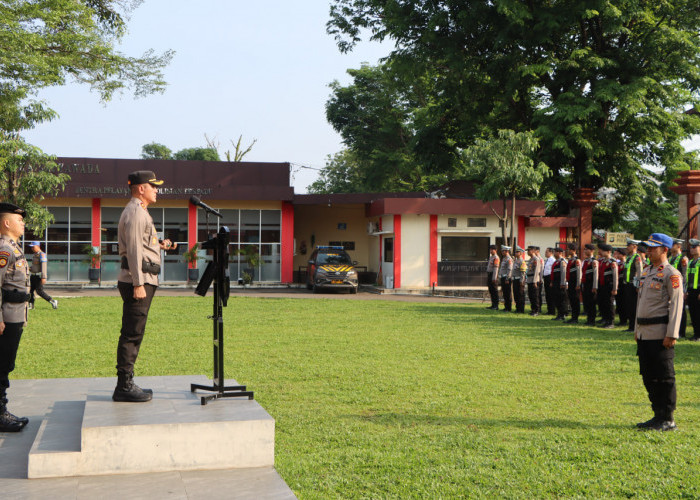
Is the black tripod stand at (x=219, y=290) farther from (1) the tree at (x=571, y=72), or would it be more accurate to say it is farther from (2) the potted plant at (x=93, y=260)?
(2) the potted plant at (x=93, y=260)

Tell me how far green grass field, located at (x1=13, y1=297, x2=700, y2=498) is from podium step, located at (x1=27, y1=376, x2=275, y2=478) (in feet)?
1.10

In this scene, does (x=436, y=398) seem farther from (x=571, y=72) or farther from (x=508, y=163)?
(x=571, y=72)

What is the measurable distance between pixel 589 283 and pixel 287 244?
57.3 feet

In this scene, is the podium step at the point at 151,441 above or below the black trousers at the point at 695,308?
below

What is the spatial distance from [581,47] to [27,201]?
20.8 meters

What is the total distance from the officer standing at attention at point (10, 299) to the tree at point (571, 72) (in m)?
20.2

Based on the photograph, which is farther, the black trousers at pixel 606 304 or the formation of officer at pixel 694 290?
the black trousers at pixel 606 304

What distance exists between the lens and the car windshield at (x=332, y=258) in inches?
1081

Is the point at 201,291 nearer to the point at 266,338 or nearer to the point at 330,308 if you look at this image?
the point at 266,338

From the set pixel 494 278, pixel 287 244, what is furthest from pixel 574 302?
pixel 287 244

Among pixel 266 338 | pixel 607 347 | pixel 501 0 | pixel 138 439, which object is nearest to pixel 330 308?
pixel 266 338


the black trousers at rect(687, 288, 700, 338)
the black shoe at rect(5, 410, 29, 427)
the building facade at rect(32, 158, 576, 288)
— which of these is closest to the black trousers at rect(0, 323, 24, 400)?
the black shoe at rect(5, 410, 29, 427)

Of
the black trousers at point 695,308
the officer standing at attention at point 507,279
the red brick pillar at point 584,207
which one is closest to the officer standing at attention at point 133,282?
the black trousers at point 695,308

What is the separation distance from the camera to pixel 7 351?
19.0ft
